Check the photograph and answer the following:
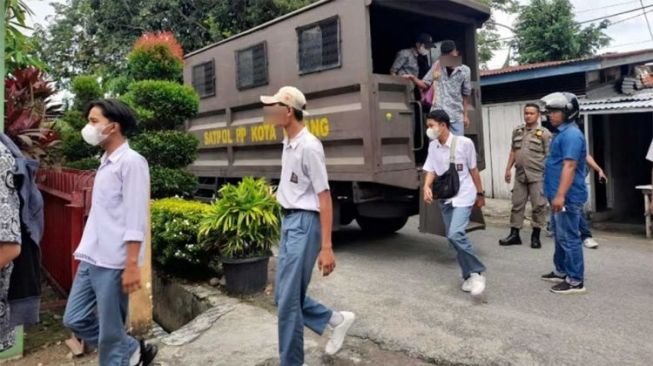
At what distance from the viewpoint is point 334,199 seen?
605 centimetres

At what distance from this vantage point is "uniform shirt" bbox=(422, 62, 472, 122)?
577cm

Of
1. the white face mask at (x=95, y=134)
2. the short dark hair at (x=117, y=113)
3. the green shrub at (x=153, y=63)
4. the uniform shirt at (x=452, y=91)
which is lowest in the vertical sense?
the white face mask at (x=95, y=134)

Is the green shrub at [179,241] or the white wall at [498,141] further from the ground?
the white wall at [498,141]

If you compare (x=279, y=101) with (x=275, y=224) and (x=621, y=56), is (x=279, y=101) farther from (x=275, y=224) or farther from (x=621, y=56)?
(x=621, y=56)

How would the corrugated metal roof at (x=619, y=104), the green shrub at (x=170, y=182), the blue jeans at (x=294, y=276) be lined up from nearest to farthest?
the blue jeans at (x=294, y=276) → the green shrub at (x=170, y=182) → the corrugated metal roof at (x=619, y=104)

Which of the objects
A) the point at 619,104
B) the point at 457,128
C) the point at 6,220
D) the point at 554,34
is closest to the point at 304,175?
the point at 6,220

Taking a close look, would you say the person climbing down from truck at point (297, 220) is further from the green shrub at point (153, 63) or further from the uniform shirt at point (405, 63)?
the green shrub at point (153, 63)

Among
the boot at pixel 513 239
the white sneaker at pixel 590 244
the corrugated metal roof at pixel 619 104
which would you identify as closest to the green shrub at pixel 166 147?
the boot at pixel 513 239

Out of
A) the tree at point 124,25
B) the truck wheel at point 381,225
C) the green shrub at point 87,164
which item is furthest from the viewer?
the tree at point 124,25

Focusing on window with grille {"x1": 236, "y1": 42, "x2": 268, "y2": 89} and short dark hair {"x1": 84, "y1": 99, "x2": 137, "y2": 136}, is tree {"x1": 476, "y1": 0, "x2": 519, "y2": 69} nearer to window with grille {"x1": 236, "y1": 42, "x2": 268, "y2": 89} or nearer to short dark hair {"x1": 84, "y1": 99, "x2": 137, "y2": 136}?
window with grille {"x1": 236, "y1": 42, "x2": 268, "y2": 89}

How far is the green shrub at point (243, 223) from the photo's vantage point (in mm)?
4574

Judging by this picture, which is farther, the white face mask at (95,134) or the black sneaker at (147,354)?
the black sneaker at (147,354)

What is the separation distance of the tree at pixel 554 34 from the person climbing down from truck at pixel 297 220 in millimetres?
16297

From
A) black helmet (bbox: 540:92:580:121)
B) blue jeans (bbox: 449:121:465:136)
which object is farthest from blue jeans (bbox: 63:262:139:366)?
blue jeans (bbox: 449:121:465:136)
